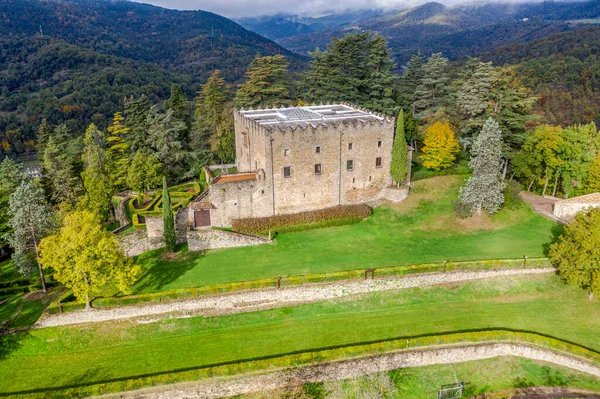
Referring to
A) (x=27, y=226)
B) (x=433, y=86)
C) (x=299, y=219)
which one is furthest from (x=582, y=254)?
(x=27, y=226)

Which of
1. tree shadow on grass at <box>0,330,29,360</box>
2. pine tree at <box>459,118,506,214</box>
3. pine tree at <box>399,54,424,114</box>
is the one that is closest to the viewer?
tree shadow on grass at <box>0,330,29,360</box>

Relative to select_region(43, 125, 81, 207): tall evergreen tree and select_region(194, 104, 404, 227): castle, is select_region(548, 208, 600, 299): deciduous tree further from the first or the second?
select_region(43, 125, 81, 207): tall evergreen tree

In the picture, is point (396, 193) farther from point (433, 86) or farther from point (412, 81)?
point (412, 81)

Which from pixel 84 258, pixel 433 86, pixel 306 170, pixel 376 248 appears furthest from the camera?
pixel 433 86

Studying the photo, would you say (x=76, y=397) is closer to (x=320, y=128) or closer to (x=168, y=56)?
(x=320, y=128)

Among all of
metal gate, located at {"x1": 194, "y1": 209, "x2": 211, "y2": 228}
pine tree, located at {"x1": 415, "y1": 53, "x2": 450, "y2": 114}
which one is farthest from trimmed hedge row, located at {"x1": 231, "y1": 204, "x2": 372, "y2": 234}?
pine tree, located at {"x1": 415, "y1": 53, "x2": 450, "y2": 114}

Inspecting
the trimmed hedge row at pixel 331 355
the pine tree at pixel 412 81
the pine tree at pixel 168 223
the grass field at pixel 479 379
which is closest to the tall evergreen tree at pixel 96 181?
the pine tree at pixel 168 223
